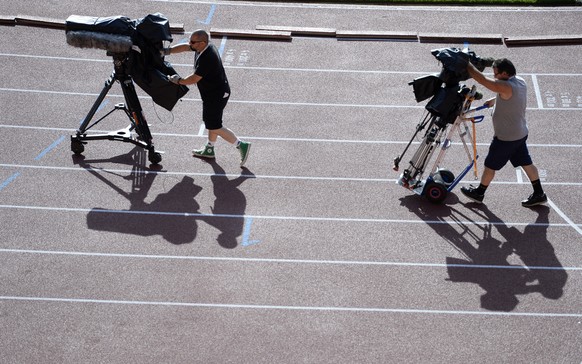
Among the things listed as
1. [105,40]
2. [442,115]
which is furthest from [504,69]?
[105,40]

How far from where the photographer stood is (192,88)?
12609 millimetres

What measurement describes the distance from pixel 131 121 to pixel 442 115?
14.9 ft

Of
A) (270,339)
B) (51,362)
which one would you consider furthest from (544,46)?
(51,362)

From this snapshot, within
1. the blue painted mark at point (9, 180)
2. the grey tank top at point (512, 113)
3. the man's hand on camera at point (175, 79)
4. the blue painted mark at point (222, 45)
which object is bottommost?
the blue painted mark at point (9, 180)

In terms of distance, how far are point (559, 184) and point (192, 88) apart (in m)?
6.11

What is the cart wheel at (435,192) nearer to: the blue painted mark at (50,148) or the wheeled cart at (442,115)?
the wheeled cart at (442,115)

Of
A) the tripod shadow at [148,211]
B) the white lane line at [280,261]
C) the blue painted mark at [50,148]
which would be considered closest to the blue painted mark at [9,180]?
the blue painted mark at [50,148]

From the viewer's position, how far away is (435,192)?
32.9ft

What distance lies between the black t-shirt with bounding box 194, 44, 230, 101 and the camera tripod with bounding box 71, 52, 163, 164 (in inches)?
39.7

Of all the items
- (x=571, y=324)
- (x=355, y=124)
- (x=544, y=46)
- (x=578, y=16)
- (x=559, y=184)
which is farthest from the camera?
(x=578, y=16)

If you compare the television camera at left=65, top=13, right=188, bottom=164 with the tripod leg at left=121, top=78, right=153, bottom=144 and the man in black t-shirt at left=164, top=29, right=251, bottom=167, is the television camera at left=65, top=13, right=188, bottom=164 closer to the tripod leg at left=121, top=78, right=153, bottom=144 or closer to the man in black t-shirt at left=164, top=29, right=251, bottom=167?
the tripod leg at left=121, top=78, right=153, bottom=144

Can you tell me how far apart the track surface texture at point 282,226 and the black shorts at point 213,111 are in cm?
71

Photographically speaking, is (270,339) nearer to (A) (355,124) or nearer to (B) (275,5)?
(A) (355,124)

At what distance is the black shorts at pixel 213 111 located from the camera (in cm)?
1034
